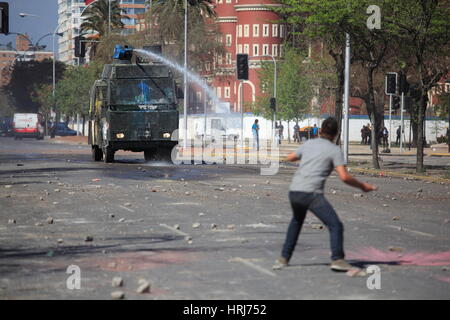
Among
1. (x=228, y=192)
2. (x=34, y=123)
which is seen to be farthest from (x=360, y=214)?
(x=34, y=123)

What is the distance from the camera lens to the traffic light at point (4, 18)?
119 feet

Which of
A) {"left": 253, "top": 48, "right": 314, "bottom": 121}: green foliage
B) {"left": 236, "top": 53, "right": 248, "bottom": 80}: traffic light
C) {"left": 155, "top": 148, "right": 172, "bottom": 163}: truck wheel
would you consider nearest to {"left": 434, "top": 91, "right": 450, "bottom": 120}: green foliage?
{"left": 236, "top": 53, "right": 248, "bottom": 80}: traffic light

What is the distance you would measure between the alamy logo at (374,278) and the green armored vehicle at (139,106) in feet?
79.1

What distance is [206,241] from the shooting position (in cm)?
1270

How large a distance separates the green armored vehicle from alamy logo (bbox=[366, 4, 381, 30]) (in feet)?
23.4

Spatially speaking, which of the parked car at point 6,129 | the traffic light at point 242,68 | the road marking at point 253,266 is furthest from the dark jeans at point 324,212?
the parked car at point 6,129

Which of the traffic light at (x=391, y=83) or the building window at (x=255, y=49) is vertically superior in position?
the building window at (x=255, y=49)

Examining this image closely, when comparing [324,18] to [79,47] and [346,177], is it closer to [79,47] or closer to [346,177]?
[346,177]

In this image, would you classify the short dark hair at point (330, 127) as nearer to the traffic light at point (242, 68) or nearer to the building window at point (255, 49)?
the traffic light at point (242, 68)

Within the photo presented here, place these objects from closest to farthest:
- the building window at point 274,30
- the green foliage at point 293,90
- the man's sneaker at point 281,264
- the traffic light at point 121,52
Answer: the man's sneaker at point 281,264
the traffic light at point 121,52
the green foliage at point 293,90
the building window at point 274,30

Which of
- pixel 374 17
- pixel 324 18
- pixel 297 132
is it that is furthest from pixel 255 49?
pixel 374 17

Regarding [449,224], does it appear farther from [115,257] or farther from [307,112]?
[307,112]

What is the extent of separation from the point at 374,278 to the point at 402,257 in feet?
6.03

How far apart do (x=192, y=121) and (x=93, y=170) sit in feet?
239
